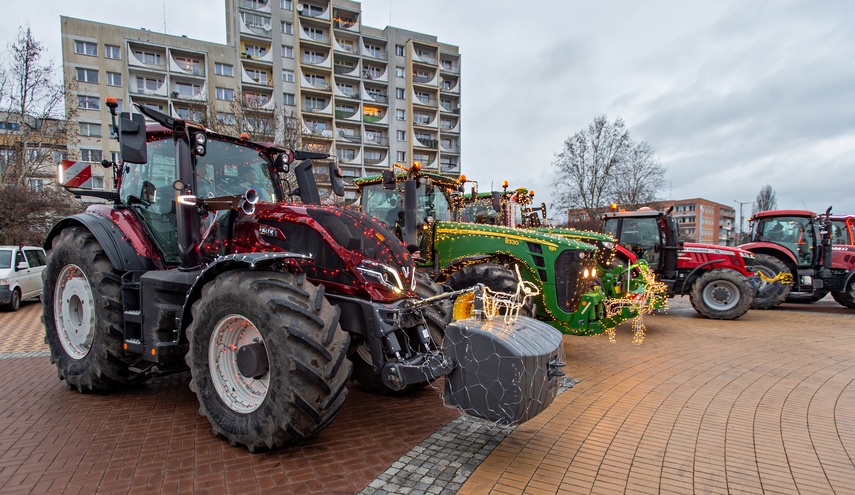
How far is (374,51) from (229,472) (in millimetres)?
50989

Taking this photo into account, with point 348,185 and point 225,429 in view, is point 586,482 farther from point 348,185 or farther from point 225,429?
point 348,185

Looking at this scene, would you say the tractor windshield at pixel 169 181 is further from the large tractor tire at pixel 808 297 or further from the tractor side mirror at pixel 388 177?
the large tractor tire at pixel 808 297

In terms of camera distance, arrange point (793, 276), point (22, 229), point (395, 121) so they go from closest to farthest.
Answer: point (793, 276)
point (22, 229)
point (395, 121)

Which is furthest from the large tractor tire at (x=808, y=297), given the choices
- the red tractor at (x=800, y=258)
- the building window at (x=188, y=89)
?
the building window at (x=188, y=89)

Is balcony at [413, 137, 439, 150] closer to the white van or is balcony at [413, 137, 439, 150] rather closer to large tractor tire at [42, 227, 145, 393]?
the white van

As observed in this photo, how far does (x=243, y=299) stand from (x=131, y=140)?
1693 millimetres

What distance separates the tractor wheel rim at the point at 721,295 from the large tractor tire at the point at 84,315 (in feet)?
35.7

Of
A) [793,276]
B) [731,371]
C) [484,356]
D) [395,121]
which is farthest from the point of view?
[395,121]

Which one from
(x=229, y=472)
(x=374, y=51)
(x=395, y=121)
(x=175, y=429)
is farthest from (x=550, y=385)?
(x=374, y=51)

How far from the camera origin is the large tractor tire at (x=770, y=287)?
1109cm

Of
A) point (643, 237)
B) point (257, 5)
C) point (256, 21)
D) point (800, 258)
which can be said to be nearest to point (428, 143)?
point (256, 21)

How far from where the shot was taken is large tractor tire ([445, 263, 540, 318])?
18.1 feet

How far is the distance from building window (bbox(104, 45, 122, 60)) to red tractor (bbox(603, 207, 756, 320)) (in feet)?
135

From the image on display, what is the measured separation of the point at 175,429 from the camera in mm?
3723
